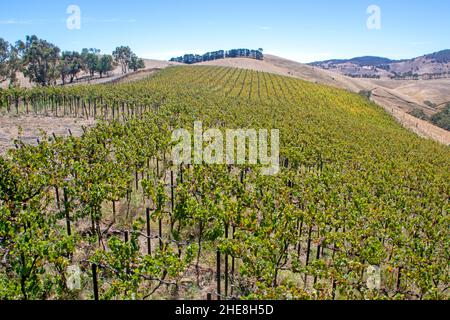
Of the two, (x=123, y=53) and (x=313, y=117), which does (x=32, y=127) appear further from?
(x=123, y=53)

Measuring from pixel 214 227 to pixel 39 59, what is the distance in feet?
305

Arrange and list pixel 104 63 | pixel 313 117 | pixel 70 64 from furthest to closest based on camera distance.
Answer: pixel 104 63 < pixel 70 64 < pixel 313 117

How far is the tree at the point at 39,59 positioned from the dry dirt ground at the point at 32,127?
5450 cm

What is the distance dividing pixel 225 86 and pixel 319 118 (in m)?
→ 41.8

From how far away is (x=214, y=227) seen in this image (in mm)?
13703

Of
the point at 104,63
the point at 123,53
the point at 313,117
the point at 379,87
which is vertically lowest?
the point at 313,117

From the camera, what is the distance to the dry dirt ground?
29.3 meters

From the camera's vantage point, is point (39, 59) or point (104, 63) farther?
point (104, 63)

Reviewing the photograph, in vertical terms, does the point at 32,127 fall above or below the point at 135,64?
below

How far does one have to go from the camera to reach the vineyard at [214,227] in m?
10.4

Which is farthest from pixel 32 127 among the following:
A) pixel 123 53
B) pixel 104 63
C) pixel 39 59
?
pixel 123 53

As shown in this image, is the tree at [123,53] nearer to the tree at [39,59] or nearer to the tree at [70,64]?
the tree at [70,64]

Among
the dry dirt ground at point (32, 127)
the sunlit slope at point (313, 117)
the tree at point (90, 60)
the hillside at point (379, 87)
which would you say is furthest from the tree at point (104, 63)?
the dry dirt ground at point (32, 127)
